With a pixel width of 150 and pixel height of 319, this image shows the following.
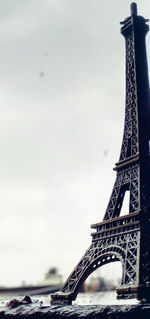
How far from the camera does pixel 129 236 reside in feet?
94.0

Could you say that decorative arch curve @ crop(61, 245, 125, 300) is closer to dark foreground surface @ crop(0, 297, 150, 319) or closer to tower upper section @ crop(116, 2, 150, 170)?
tower upper section @ crop(116, 2, 150, 170)

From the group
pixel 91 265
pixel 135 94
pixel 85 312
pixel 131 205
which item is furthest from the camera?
pixel 135 94

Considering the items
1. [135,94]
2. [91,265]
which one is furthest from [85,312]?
[135,94]

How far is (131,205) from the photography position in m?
31.3

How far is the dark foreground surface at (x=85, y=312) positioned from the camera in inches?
187

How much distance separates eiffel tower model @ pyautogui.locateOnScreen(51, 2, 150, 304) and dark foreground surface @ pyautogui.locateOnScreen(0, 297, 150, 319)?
18.0 metres

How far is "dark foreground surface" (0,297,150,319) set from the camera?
15.6 ft

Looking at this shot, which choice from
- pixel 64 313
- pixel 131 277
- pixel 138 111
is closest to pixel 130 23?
pixel 138 111

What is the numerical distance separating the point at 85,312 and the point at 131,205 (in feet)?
86.9

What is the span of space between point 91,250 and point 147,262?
726 centimetres

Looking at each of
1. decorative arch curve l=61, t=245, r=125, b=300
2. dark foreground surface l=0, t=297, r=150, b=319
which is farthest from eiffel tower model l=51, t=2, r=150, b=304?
dark foreground surface l=0, t=297, r=150, b=319

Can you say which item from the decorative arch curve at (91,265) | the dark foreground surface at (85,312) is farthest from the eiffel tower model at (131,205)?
the dark foreground surface at (85,312)

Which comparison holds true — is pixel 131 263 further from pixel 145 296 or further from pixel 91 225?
pixel 91 225

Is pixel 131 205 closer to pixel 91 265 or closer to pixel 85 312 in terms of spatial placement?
pixel 91 265
